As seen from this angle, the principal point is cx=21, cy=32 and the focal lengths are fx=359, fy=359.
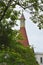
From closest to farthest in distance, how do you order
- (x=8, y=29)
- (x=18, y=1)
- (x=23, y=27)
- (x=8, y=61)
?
(x=8, y=61) → (x=18, y=1) → (x=8, y=29) → (x=23, y=27)

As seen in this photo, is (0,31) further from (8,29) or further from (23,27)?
(23,27)

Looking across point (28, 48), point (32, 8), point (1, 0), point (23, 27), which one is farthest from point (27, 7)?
point (23, 27)

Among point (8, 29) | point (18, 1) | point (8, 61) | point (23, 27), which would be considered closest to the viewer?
point (8, 61)

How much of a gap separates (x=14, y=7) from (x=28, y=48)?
8.64 feet

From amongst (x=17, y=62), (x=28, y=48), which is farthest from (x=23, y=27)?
(x=17, y=62)

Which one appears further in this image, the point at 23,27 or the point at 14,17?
the point at 23,27

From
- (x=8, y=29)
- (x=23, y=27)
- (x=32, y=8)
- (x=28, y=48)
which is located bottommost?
(x=23, y=27)

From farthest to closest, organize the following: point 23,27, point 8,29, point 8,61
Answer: point 23,27 → point 8,29 → point 8,61

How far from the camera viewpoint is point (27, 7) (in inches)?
739

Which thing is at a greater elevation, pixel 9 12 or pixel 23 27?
pixel 9 12

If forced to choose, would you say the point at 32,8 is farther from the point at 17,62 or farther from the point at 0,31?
the point at 17,62

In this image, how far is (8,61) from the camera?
1648cm

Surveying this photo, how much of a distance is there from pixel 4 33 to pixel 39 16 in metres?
2.11

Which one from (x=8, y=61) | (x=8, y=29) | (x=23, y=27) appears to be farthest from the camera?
→ (x=23, y=27)
